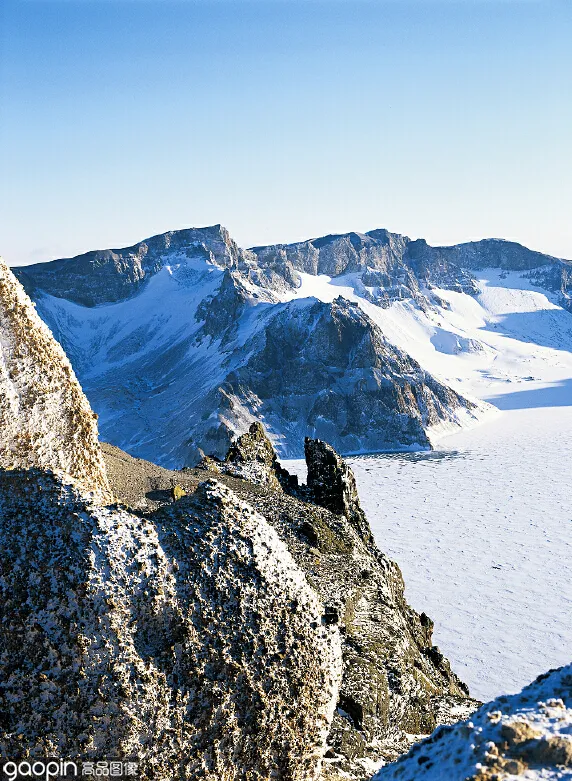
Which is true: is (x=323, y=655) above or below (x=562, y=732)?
below

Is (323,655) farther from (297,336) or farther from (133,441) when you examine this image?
(297,336)

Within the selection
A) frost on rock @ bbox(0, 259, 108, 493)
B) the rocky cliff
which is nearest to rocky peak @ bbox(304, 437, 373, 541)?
frost on rock @ bbox(0, 259, 108, 493)

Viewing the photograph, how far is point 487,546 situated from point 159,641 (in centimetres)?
5371

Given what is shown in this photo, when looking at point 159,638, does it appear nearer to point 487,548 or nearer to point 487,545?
point 487,548

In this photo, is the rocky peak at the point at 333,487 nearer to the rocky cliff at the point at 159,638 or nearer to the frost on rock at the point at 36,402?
the frost on rock at the point at 36,402

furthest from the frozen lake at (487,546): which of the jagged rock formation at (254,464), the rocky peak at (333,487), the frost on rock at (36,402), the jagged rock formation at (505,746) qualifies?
the jagged rock formation at (505,746)

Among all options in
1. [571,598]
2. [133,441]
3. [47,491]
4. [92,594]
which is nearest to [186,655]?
[92,594]

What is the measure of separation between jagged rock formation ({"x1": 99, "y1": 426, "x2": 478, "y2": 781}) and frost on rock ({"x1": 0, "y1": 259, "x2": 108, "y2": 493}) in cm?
262

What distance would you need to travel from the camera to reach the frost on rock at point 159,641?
844cm

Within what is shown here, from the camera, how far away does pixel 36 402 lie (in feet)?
38.3

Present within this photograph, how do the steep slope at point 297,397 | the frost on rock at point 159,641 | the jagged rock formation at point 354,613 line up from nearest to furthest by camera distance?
the frost on rock at point 159,641 → the jagged rock formation at point 354,613 → the steep slope at point 297,397

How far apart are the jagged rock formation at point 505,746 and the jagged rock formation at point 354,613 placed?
3.94 metres

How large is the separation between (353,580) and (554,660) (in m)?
22.7

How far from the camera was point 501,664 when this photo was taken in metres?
35.6
